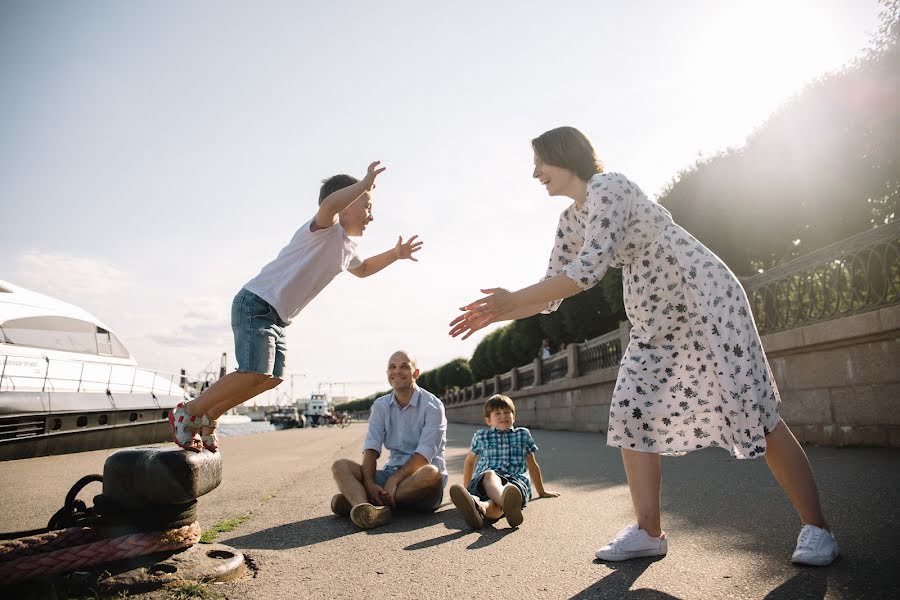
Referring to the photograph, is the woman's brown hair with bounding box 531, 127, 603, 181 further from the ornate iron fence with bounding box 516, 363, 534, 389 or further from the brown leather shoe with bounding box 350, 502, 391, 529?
the ornate iron fence with bounding box 516, 363, 534, 389

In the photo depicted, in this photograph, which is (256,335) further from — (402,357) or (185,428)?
(402,357)

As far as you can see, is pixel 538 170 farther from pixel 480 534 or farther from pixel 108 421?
pixel 108 421

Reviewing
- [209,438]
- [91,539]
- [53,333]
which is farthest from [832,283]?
[53,333]

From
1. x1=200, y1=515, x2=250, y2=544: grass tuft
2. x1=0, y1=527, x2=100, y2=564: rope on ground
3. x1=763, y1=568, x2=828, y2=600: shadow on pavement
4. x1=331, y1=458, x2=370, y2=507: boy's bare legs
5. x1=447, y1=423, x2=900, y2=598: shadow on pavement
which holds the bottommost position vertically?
x1=447, y1=423, x2=900, y2=598: shadow on pavement

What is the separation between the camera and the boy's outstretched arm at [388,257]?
12.7 ft

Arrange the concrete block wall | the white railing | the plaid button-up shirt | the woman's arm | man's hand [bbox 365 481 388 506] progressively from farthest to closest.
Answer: the white railing, the concrete block wall, the plaid button-up shirt, man's hand [bbox 365 481 388 506], the woman's arm

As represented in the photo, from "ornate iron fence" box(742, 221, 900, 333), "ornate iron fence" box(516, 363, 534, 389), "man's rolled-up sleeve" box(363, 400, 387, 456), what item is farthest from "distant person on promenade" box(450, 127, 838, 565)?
"ornate iron fence" box(516, 363, 534, 389)

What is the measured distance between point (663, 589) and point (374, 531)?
1.89 meters

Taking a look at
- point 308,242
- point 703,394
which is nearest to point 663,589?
point 703,394

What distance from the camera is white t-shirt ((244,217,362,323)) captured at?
311 cm

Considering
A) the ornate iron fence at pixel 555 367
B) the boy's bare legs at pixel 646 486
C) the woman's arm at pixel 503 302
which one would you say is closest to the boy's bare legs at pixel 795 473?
the boy's bare legs at pixel 646 486

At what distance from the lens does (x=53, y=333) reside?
11953mm

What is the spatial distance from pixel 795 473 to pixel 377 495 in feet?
8.43

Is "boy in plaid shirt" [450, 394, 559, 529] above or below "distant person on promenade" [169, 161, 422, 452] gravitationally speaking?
below
